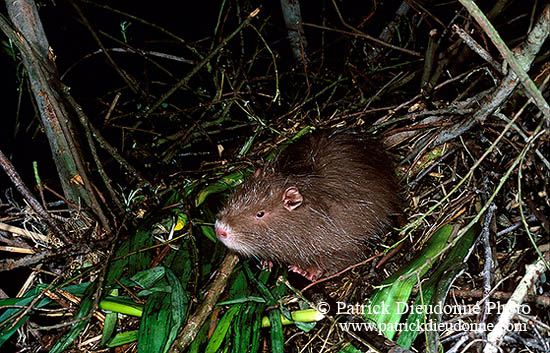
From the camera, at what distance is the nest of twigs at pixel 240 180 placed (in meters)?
2.39

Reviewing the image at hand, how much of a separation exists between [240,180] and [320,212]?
2.09ft

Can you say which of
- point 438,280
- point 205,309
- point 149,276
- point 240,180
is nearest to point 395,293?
point 438,280

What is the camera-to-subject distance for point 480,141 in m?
2.85

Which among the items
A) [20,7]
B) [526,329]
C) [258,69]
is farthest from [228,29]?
[526,329]

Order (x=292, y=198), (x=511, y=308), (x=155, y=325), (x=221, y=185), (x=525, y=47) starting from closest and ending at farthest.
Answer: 1. (x=511, y=308)
2. (x=525, y=47)
3. (x=155, y=325)
4. (x=292, y=198)
5. (x=221, y=185)

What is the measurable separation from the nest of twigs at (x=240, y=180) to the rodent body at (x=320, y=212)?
0.13m

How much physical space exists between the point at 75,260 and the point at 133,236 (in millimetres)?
338

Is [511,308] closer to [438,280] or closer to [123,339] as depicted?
[438,280]

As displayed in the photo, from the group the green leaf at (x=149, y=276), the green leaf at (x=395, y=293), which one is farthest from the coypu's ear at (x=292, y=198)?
the green leaf at (x=149, y=276)

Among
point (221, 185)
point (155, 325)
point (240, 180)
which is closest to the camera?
point (155, 325)

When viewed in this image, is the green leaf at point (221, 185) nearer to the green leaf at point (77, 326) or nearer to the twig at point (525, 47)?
the green leaf at point (77, 326)

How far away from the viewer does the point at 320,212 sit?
2975 millimetres

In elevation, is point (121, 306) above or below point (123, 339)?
above

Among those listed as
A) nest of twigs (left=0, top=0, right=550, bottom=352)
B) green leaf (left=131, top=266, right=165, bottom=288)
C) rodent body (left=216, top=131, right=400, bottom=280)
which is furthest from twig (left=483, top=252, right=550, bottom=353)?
green leaf (left=131, top=266, right=165, bottom=288)
